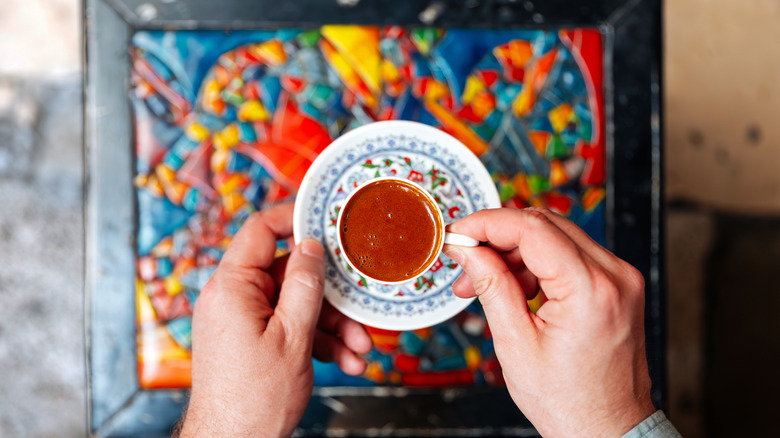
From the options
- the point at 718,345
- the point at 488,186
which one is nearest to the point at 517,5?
the point at 488,186

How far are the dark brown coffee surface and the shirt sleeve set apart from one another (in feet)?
1.42

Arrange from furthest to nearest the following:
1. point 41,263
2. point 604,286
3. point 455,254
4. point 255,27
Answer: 1. point 41,263
2. point 255,27
3. point 455,254
4. point 604,286

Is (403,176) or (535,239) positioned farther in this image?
(403,176)

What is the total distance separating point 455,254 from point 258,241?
0.36 metres

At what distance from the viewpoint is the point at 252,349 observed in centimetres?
85

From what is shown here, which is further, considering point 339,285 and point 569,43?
point 569,43

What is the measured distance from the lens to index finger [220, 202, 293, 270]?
0.92m

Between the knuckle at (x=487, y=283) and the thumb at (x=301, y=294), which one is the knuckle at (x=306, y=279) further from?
the knuckle at (x=487, y=283)

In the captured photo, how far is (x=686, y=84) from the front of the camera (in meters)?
1.70

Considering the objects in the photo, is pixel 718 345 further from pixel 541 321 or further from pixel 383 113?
pixel 383 113

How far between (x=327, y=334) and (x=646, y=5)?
980 mm

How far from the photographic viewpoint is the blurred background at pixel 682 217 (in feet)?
5.23

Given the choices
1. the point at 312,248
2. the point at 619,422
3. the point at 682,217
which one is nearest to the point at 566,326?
the point at 619,422

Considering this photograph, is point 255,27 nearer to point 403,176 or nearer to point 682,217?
point 403,176
